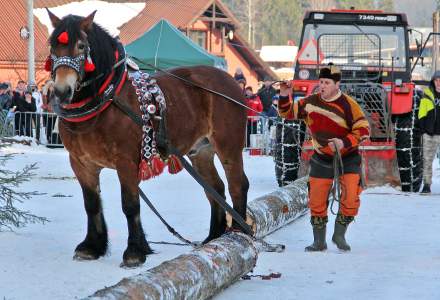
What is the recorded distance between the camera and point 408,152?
14.4m

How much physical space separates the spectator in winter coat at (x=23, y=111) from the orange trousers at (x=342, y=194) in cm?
1533

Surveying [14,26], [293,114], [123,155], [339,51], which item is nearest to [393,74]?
[339,51]

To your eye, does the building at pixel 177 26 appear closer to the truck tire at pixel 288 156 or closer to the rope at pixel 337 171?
the truck tire at pixel 288 156

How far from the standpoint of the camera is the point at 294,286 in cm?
712

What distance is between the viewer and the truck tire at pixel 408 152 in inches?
567

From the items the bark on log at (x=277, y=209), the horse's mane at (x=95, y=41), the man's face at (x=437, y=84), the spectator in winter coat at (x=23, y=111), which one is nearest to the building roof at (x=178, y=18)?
the spectator in winter coat at (x=23, y=111)

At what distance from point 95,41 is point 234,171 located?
1.90m

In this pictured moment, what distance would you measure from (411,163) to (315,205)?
5.72 metres

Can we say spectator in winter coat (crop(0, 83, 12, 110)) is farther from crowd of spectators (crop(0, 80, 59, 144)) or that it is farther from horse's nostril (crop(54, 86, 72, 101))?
horse's nostril (crop(54, 86, 72, 101))

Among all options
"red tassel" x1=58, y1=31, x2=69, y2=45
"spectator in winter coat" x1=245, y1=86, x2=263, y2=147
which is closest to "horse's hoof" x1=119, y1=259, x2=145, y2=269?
"red tassel" x1=58, y1=31, x2=69, y2=45

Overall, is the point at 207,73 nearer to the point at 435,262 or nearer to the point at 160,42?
the point at 435,262

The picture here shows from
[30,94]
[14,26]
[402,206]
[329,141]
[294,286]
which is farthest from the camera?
[14,26]

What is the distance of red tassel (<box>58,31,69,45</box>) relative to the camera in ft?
24.1

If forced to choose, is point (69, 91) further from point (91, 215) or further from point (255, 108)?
point (255, 108)
